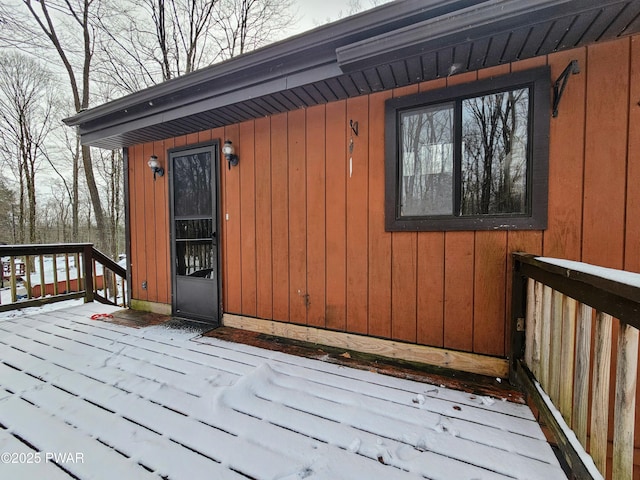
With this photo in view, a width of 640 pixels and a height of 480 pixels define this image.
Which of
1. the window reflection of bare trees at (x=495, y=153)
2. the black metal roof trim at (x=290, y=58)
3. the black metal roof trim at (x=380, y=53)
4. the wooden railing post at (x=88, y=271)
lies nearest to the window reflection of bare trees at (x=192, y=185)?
the black metal roof trim at (x=380, y=53)

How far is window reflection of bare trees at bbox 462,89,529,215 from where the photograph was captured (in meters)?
1.90

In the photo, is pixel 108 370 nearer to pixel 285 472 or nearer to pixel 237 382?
pixel 237 382

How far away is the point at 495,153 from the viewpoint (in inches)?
76.9

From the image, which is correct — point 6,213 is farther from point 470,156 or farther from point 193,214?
point 470,156

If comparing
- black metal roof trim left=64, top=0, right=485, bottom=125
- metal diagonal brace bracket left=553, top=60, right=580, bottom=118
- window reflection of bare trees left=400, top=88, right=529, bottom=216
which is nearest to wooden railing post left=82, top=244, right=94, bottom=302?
black metal roof trim left=64, top=0, right=485, bottom=125

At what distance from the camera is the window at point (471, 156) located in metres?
1.84

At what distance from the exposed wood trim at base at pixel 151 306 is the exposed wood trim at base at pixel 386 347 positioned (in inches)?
50.5

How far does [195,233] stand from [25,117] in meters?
11.4

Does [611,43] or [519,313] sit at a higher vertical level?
[611,43]

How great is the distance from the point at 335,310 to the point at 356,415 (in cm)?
102

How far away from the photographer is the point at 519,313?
1.84 metres

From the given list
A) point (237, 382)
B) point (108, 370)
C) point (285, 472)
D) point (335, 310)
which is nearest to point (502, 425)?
point (285, 472)

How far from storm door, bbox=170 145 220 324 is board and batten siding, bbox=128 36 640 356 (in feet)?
0.54

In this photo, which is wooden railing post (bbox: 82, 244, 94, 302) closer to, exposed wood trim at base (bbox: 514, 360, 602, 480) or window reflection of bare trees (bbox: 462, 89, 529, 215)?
window reflection of bare trees (bbox: 462, 89, 529, 215)
